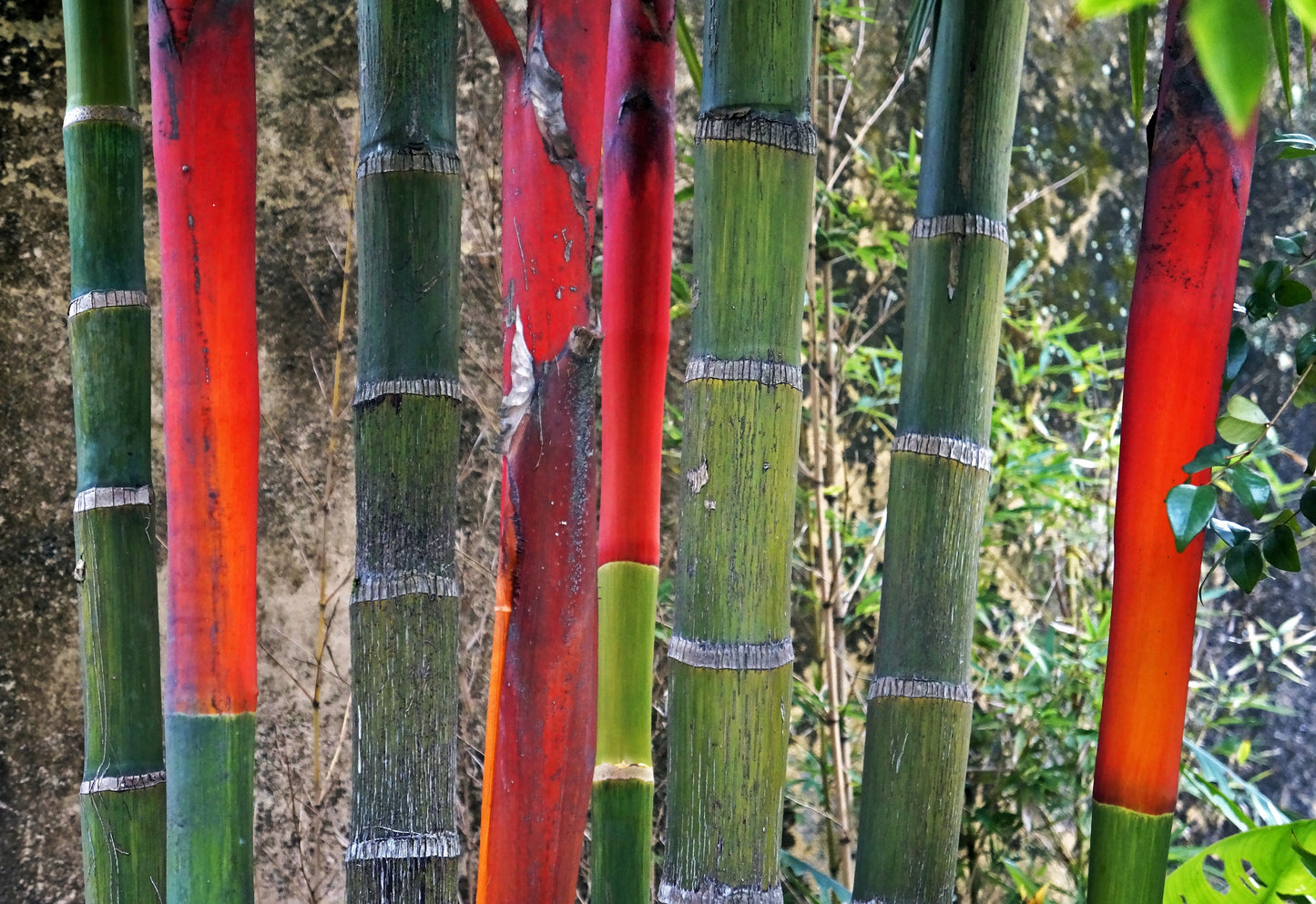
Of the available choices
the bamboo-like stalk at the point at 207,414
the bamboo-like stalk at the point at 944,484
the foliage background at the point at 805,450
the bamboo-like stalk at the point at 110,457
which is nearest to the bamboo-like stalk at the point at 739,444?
the bamboo-like stalk at the point at 944,484

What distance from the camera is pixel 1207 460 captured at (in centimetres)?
73

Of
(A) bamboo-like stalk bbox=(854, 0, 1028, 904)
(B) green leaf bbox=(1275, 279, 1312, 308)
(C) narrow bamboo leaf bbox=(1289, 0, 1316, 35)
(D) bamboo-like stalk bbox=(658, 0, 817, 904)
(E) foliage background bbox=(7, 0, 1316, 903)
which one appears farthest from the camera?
(E) foliage background bbox=(7, 0, 1316, 903)

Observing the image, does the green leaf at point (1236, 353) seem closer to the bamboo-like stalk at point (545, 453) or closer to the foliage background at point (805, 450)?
the bamboo-like stalk at point (545, 453)

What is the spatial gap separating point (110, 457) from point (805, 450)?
1195 millimetres

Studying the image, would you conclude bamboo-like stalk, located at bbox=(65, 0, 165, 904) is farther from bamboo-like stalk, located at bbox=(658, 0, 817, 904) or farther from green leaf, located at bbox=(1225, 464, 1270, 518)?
green leaf, located at bbox=(1225, 464, 1270, 518)

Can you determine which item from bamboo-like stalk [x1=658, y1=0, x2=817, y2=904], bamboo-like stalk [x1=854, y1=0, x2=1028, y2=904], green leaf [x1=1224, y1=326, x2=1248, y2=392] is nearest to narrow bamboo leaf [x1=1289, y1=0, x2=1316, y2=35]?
bamboo-like stalk [x1=658, y1=0, x2=817, y2=904]

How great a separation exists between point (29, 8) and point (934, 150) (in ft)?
5.43

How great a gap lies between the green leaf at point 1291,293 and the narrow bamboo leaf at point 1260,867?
0.42m

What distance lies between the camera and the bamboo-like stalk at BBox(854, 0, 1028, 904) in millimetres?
799

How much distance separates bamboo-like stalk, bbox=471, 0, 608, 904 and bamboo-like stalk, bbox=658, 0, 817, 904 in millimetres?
171

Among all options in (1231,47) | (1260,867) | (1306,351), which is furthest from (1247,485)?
(1231,47)

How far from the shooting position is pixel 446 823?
79cm

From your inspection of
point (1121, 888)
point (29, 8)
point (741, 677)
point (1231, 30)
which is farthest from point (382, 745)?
point (29, 8)

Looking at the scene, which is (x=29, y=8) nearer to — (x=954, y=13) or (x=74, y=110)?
(x=74, y=110)
